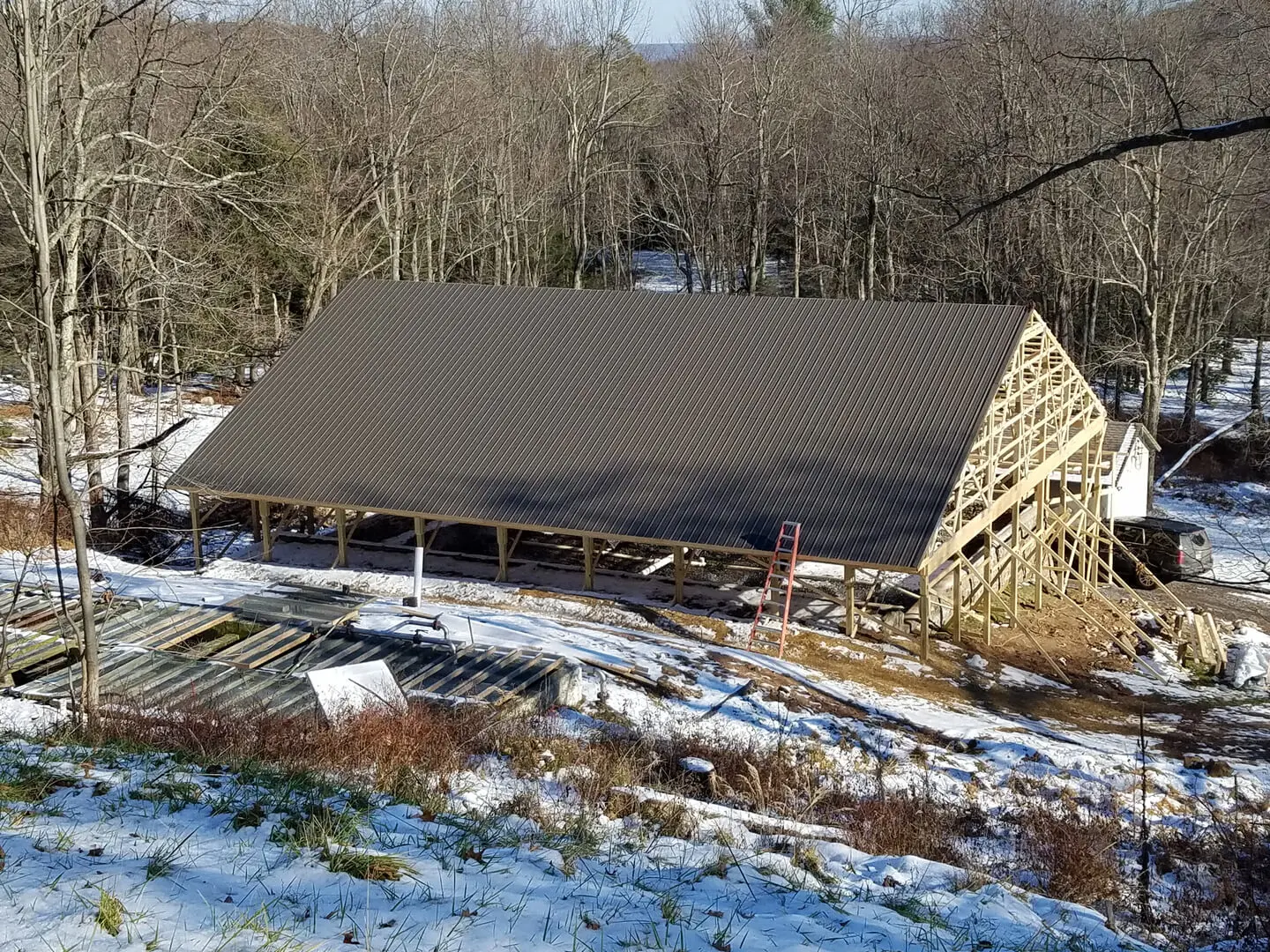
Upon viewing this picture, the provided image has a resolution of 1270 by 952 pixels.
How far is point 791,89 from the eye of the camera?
52344 millimetres

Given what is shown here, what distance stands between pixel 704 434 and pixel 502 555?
4.36m

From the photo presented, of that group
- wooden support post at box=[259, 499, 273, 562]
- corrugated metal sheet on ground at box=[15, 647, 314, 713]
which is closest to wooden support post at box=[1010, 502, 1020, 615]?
corrugated metal sheet on ground at box=[15, 647, 314, 713]

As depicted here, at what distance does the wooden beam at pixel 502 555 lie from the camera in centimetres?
2078

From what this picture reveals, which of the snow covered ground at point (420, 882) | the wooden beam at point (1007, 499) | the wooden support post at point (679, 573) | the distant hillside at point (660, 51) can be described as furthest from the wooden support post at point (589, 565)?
the distant hillside at point (660, 51)

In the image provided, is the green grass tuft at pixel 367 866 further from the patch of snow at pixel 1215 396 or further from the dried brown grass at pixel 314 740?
the patch of snow at pixel 1215 396

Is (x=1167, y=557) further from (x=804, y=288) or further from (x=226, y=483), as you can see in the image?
(x=804, y=288)

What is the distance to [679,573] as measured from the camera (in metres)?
19.9

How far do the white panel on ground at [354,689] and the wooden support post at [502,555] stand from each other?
7923mm

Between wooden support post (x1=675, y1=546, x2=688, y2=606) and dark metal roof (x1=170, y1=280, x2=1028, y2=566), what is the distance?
0.85m

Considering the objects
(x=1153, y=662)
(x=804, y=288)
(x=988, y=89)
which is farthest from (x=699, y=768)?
(x=804, y=288)

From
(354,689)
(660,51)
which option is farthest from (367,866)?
(660,51)

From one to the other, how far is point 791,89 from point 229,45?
106 ft

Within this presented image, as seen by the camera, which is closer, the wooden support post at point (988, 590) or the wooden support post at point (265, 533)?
the wooden support post at point (988, 590)

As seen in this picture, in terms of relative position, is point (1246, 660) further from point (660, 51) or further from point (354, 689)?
point (660, 51)
